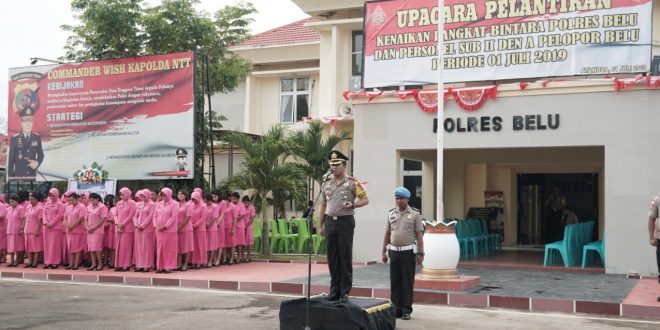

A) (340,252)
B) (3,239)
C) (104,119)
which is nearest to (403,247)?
(340,252)

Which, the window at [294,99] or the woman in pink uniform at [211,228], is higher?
the window at [294,99]

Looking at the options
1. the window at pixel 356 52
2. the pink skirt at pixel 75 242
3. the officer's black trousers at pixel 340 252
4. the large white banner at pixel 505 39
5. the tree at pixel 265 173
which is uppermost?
the window at pixel 356 52

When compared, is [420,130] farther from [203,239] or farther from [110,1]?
[110,1]

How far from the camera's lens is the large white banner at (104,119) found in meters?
17.8

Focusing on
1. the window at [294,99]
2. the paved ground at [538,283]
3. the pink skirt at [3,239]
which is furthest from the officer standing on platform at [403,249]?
the window at [294,99]

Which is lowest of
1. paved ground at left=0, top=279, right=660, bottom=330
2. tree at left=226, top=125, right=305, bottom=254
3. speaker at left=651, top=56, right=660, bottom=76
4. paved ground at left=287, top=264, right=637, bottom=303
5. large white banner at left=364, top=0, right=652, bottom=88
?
paved ground at left=0, top=279, right=660, bottom=330

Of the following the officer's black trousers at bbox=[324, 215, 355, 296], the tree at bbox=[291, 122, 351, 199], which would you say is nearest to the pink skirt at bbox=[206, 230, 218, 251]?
the tree at bbox=[291, 122, 351, 199]

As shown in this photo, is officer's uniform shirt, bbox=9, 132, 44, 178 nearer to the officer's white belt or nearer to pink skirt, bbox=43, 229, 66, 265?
pink skirt, bbox=43, 229, 66, 265

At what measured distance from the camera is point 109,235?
52.4 feet

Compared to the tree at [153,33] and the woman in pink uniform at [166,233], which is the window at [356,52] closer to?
the tree at [153,33]

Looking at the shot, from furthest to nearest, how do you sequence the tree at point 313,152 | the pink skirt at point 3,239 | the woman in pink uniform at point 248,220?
the tree at point 313,152
the pink skirt at point 3,239
the woman in pink uniform at point 248,220

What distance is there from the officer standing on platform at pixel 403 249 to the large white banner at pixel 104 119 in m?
8.94

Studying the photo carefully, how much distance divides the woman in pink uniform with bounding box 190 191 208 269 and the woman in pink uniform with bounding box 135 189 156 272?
84 centimetres

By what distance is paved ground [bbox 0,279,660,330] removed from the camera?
8.52 m
